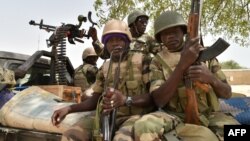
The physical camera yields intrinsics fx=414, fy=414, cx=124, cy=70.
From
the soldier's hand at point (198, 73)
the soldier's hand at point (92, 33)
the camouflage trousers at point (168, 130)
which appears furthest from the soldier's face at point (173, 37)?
the soldier's hand at point (92, 33)

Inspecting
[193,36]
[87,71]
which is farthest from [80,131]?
[87,71]

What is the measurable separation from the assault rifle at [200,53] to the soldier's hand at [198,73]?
40 mm

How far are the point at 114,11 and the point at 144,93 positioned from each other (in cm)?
702

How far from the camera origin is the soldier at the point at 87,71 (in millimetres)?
5586

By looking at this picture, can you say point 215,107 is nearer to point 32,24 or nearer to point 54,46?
point 54,46

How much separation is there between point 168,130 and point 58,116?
1.06m

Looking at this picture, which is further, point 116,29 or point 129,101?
point 116,29

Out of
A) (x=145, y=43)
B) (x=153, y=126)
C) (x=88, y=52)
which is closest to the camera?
(x=153, y=126)

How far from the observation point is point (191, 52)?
2.54 meters

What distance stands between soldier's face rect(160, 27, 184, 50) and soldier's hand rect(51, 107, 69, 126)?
994 millimetres

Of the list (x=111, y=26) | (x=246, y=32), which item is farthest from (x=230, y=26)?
(x=111, y=26)

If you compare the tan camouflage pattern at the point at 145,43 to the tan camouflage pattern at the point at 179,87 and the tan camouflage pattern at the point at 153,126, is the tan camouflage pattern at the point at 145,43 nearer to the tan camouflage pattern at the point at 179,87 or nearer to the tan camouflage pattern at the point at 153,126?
the tan camouflage pattern at the point at 179,87

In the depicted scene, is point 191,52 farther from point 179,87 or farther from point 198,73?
point 179,87

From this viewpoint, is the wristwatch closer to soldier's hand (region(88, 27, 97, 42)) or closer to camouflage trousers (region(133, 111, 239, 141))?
camouflage trousers (region(133, 111, 239, 141))
